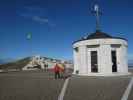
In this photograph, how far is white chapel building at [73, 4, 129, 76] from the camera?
69.5ft

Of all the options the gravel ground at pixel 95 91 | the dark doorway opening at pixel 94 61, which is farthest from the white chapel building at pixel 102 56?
the gravel ground at pixel 95 91

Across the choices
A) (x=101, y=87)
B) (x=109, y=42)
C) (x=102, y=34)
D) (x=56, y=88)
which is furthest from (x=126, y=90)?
Result: (x=102, y=34)

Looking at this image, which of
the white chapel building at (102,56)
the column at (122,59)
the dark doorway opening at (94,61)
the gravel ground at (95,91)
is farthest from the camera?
the dark doorway opening at (94,61)

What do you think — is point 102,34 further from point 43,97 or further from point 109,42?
point 43,97

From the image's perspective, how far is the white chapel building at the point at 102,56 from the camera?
21.2 m

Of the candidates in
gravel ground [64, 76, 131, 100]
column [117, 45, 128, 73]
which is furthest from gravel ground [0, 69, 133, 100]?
column [117, 45, 128, 73]

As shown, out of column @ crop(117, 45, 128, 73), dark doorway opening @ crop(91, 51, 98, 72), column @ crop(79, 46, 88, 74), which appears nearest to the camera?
column @ crop(117, 45, 128, 73)

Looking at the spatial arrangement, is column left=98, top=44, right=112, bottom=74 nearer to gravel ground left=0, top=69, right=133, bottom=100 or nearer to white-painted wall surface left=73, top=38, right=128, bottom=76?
white-painted wall surface left=73, top=38, right=128, bottom=76

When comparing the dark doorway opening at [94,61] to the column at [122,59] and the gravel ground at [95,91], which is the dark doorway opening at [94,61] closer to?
the column at [122,59]

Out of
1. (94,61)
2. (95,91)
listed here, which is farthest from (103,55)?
(95,91)

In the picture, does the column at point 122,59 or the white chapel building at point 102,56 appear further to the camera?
the column at point 122,59

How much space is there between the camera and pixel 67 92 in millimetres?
13688

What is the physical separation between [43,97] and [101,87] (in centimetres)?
439

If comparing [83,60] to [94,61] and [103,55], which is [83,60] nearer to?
[94,61]
